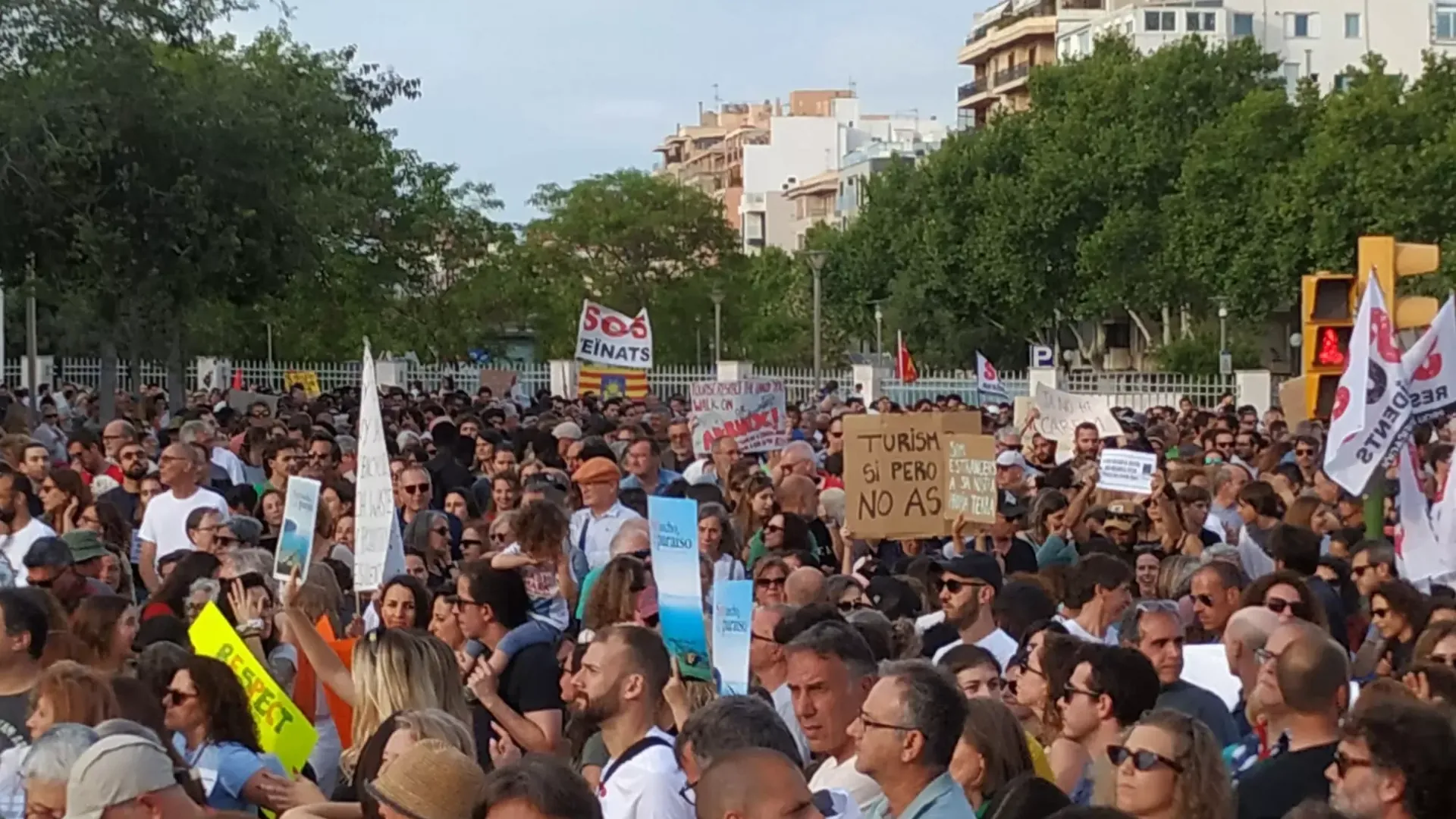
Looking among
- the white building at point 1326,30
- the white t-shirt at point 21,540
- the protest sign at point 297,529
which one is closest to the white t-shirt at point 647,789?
the protest sign at point 297,529

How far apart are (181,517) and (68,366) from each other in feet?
109

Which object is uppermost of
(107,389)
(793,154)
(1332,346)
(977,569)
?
(793,154)

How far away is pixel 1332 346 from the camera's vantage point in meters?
12.4

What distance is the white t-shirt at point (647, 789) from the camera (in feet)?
18.7

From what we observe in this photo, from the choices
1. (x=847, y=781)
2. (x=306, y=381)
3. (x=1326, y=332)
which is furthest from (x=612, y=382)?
(x=847, y=781)

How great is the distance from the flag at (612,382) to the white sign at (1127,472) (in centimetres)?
1473

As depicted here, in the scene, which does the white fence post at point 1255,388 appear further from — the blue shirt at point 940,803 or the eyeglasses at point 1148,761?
the blue shirt at point 940,803

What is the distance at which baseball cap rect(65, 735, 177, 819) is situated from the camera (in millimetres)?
4840

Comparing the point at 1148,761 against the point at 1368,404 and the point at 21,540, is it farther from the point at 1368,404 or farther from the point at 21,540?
the point at 21,540

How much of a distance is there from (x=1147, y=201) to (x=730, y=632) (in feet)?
204

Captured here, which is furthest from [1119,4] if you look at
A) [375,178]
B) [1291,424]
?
[1291,424]

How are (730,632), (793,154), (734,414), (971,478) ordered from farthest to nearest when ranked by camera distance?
1. (793,154)
2. (734,414)
3. (971,478)
4. (730,632)

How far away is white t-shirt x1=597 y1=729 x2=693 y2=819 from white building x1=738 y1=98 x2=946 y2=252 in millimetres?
136645

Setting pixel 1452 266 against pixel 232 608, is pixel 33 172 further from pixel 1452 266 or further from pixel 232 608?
pixel 1452 266
